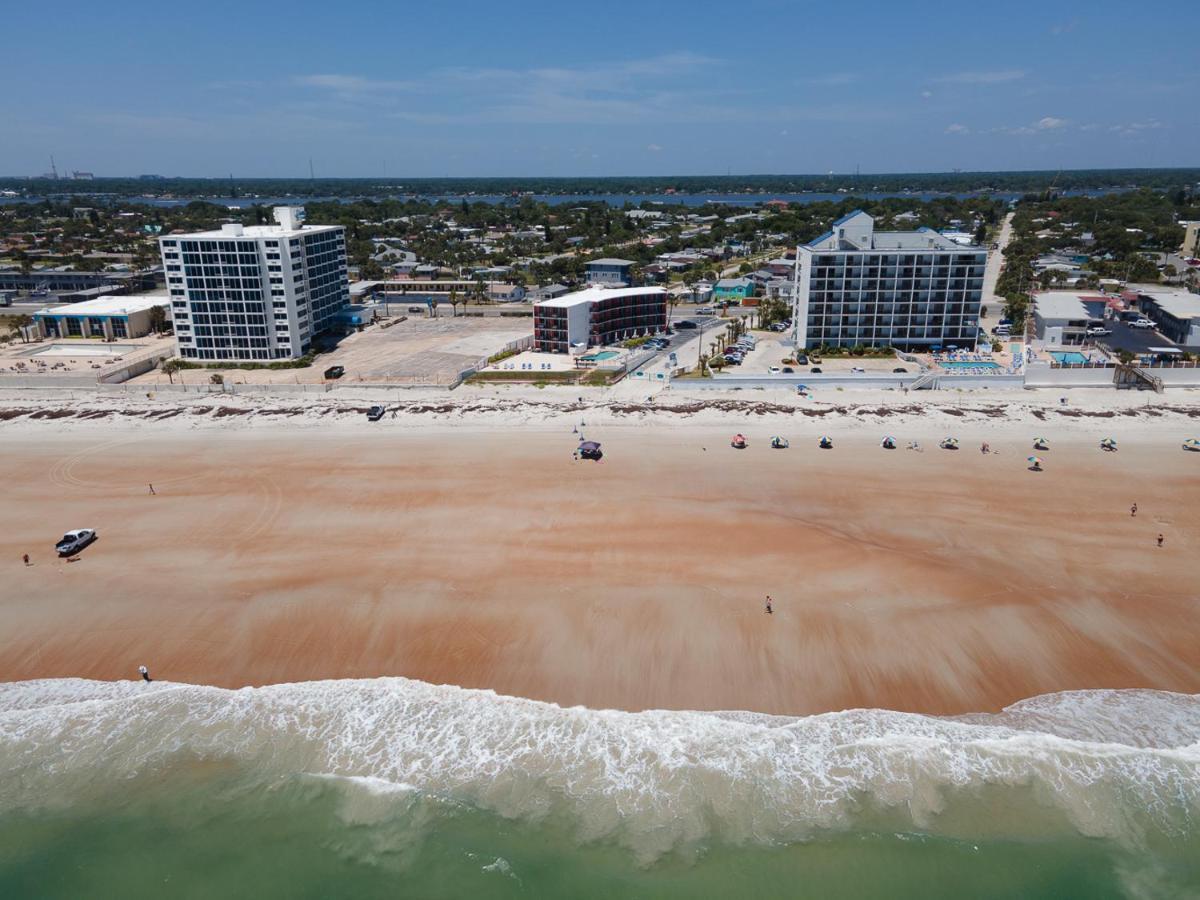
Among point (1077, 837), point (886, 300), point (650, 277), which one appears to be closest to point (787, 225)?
point (650, 277)

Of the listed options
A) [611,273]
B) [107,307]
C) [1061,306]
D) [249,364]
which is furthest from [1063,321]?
[107,307]

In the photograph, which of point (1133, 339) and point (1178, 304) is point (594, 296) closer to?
point (1133, 339)

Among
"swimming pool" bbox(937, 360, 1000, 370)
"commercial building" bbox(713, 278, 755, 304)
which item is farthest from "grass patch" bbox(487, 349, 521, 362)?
"swimming pool" bbox(937, 360, 1000, 370)

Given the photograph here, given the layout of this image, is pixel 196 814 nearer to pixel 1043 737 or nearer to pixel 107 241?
pixel 1043 737

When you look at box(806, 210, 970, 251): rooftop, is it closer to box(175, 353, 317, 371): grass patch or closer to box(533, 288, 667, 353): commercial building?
box(533, 288, 667, 353): commercial building

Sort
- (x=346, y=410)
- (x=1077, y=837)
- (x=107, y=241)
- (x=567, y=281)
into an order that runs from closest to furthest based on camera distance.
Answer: (x=1077, y=837) < (x=346, y=410) < (x=567, y=281) < (x=107, y=241)

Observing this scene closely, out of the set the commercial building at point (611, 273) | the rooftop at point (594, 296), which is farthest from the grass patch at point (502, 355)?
the commercial building at point (611, 273)
